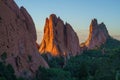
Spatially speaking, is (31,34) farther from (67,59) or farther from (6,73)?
(67,59)

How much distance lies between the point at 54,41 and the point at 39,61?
32578mm

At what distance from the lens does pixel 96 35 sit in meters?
143

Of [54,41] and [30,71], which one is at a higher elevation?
[54,41]

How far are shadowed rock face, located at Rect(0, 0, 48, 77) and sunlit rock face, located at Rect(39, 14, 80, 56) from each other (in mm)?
28702

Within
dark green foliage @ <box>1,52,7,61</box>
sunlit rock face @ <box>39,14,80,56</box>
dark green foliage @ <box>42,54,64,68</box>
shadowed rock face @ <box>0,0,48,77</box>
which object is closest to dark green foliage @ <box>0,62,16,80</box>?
dark green foliage @ <box>1,52,7,61</box>

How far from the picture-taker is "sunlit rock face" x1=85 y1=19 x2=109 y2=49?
139m

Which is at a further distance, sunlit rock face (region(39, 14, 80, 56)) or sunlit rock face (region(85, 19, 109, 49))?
sunlit rock face (region(85, 19, 109, 49))

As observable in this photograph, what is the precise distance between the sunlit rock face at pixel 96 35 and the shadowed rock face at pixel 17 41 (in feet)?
230

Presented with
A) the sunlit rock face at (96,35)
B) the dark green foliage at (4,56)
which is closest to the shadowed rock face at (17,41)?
the dark green foliage at (4,56)

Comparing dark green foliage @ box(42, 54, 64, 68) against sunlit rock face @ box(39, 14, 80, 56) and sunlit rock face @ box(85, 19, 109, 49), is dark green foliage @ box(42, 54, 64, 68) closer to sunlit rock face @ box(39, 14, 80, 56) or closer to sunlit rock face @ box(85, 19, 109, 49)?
sunlit rock face @ box(39, 14, 80, 56)

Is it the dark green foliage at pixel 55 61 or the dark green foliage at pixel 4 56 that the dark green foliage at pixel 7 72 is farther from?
the dark green foliage at pixel 55 61

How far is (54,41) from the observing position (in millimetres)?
99375

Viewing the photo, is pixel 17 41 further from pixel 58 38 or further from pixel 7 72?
pixel 58 38

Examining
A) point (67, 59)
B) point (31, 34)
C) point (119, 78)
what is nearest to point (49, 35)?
point (67, 59)
